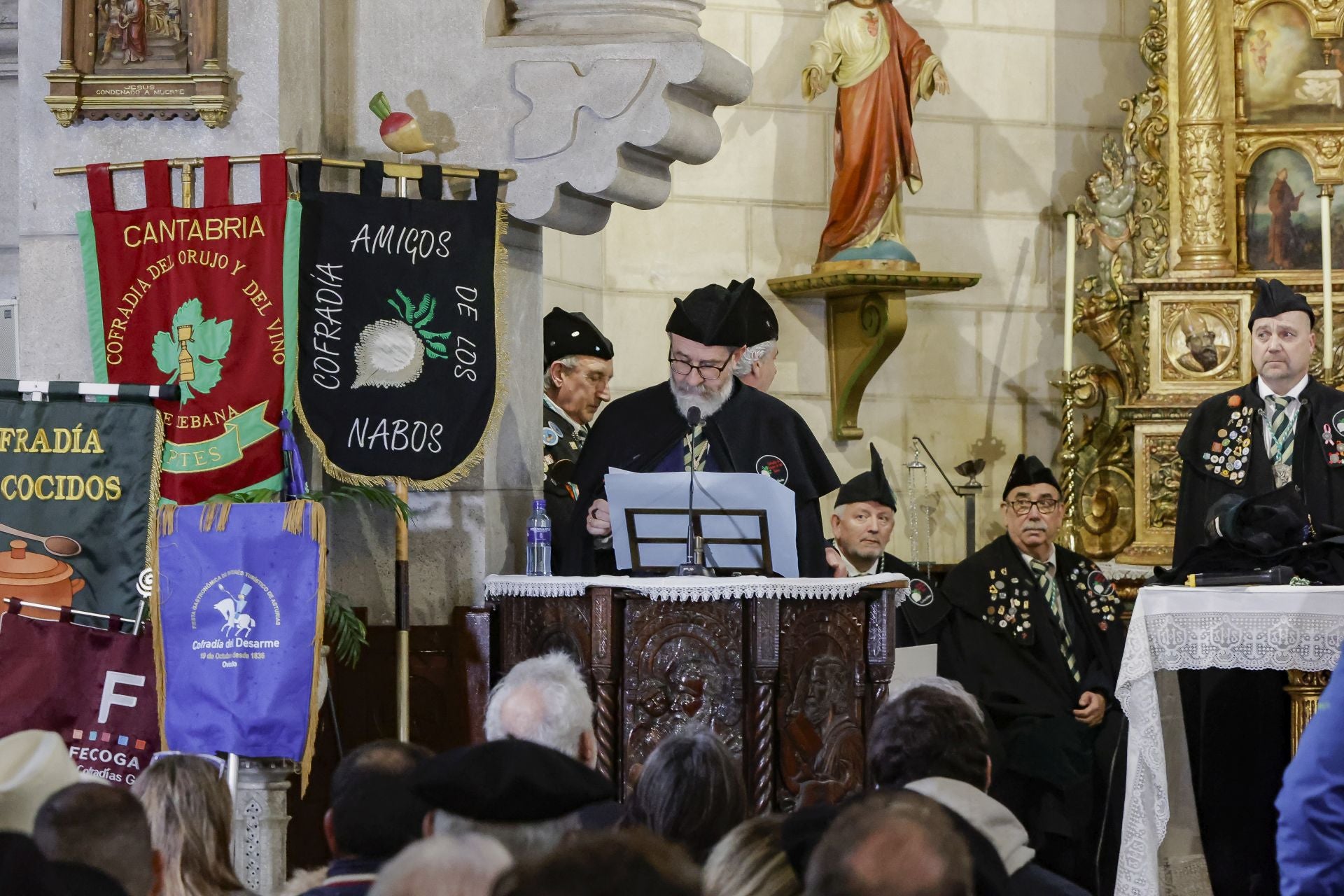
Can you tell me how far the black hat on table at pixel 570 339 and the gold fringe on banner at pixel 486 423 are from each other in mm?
1315

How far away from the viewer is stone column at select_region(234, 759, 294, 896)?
5.30 m

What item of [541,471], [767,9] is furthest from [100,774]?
[767,9]

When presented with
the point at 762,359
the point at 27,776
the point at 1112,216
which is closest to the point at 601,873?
A: the point at 27,776

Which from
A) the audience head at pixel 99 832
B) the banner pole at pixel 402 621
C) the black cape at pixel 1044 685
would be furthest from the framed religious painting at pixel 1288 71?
the audience head at pixel 99 832

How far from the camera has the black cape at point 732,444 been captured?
6.70 metres

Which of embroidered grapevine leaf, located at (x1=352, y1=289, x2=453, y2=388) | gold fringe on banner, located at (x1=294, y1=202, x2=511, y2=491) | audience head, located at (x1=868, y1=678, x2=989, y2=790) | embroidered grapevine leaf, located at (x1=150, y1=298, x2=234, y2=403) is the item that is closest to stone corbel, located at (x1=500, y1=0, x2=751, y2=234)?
gold fringe on banner, located at (x1=294, y1=202, x2=511, y2=491)

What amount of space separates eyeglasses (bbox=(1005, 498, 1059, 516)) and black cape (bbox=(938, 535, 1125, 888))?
128 millimetres

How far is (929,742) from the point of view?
328cm

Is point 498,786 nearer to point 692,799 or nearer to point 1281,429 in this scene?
point 692,799

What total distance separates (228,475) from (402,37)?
1.66m

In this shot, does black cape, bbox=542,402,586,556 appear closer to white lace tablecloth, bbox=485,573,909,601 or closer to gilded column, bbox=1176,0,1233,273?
white lace tablecloth, bbox=485,573,909,601

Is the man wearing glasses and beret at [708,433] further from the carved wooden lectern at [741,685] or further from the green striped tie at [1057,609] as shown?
the green striped tie at [1057,609]

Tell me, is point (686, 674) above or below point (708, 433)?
below

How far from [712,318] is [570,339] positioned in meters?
1.22
